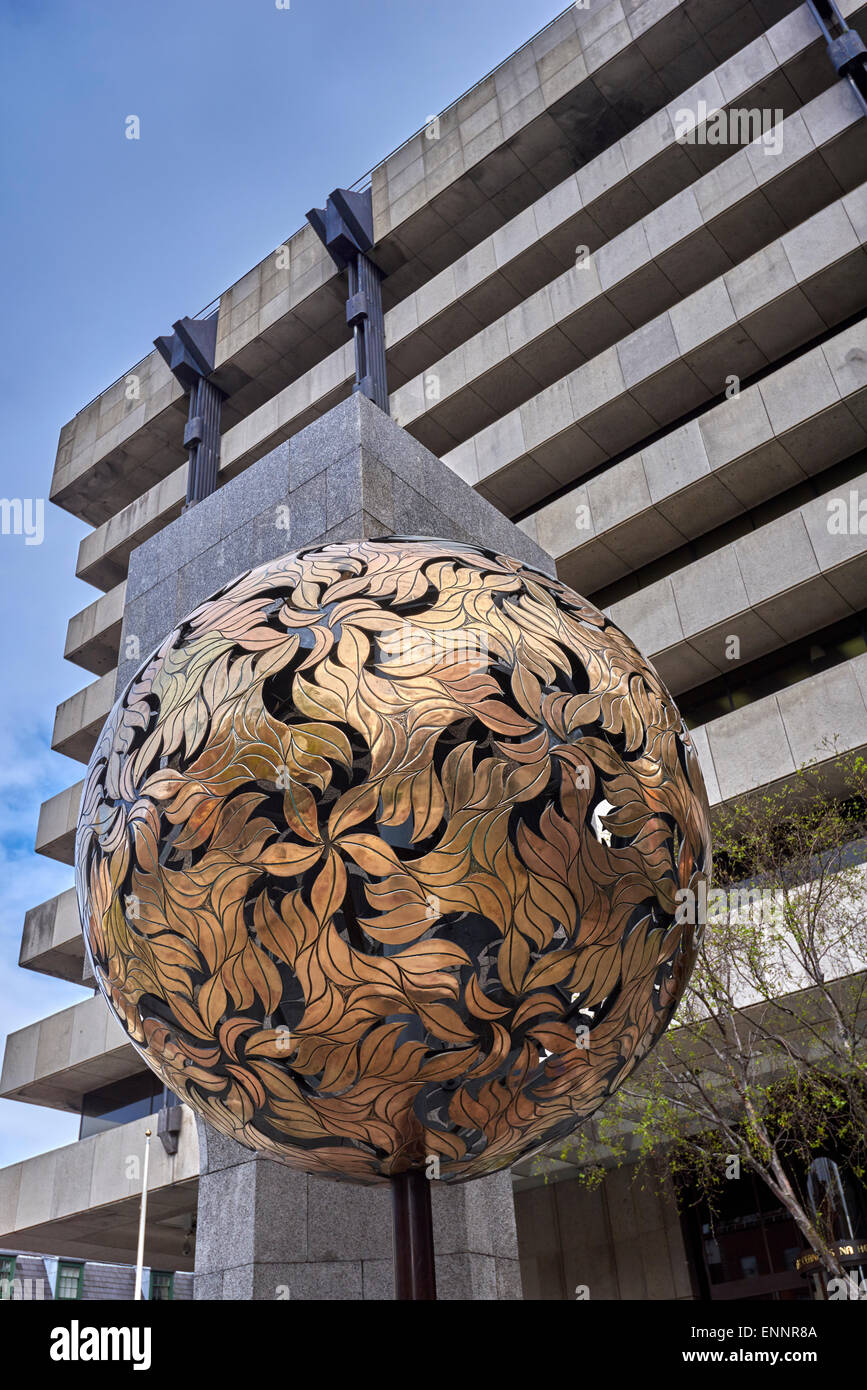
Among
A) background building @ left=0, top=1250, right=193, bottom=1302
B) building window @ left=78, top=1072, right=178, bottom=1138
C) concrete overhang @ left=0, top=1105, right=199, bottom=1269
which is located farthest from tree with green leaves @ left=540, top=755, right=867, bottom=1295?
building window @ left=78, top=1072, right=178, bottom=1138

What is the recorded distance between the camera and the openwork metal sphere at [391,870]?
1.55m

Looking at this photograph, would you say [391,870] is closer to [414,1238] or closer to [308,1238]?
[414,1238]

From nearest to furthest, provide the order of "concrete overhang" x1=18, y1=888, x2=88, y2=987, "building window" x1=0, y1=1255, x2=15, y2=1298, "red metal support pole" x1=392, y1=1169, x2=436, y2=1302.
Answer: "red metal support pole" x1=392, y1=1169, x2=436, y2=1302 < "building window" x1=0, y1=1255, x2=15, y2=1298 < "concrete overhang" x1=18, y1=888, x2=88, y2=987

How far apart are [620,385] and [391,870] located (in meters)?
19.3

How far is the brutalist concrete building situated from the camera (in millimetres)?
17062

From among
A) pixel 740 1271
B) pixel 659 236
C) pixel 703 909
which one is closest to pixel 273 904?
pixel 703 909

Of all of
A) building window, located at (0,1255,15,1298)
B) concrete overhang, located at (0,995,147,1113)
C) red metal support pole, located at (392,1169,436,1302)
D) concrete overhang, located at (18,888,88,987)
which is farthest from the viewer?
concrete overhang, located at (18,888,88,987)

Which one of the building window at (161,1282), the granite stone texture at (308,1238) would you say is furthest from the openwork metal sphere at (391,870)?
the building window at (161,1282)

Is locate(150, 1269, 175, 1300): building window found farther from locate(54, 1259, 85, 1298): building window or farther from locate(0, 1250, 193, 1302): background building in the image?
locate(54, 1259, 85, 1298): building window

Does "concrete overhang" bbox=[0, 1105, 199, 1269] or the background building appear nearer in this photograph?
the background building

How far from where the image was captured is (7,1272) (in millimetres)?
3246

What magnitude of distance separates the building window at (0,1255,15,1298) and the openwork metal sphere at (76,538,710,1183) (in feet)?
5.27

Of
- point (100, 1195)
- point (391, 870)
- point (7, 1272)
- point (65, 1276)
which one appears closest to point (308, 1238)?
point (7, 1272)

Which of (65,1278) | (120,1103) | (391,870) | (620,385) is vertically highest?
(620,385)
